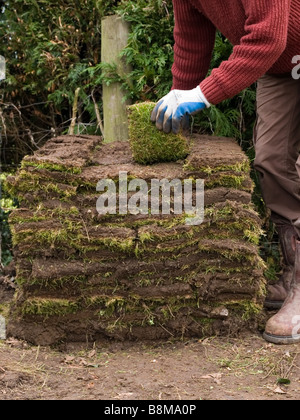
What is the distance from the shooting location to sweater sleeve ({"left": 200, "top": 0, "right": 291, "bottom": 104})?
2.50m

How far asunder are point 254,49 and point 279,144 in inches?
31.1

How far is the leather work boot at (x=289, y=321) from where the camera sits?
2869 millimetres

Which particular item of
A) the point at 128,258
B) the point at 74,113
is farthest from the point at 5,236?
the point at 128,258

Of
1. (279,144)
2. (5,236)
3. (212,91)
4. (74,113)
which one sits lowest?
(5,236)

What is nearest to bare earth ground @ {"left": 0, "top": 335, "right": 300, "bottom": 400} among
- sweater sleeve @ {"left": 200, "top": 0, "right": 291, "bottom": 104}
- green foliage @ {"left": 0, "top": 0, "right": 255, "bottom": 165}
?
sweater sleeve @ {"left": 200, "top": 0, "right": 291, "bottom": 104}

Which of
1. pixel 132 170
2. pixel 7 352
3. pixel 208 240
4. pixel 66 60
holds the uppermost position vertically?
pixel 66 60

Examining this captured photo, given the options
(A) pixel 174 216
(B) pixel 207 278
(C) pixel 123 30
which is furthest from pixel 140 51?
(B) pixel 207 278

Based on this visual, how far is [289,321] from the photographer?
9.52 ft

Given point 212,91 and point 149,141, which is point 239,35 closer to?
point 212,91

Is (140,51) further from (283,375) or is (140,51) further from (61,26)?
(283,375)

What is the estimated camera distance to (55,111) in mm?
4453

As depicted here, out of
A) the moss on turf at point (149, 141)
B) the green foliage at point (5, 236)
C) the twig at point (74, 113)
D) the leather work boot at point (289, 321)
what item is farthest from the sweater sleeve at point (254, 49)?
the green foliage at point (5, 236)

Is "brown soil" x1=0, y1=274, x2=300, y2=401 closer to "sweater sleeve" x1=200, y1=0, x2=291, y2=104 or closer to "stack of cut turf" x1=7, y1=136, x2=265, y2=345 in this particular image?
"stack of cut turf" x1=7, y1=136, x2=265, y2=345

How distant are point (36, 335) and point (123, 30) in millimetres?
2185
